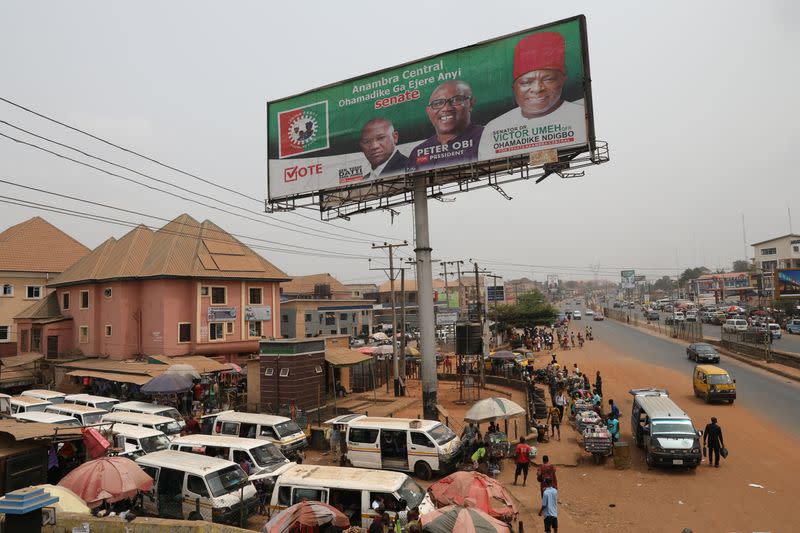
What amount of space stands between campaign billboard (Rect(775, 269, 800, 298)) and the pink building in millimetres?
56119

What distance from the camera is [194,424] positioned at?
18438 millimetres

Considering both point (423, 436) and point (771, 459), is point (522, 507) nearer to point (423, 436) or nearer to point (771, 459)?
point (423, 436)

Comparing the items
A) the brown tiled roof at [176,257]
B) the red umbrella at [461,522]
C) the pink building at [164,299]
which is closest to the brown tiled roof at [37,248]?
the pink building at [164,299]

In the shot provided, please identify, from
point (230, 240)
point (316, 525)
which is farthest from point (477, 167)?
point (230, 240)

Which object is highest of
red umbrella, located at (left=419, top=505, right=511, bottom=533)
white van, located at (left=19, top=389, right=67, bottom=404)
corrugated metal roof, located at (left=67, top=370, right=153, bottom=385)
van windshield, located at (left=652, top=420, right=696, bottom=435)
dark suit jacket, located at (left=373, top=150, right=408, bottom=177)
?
dark suit jacket, located at (left=373, top=150, right=408, bottom=177)

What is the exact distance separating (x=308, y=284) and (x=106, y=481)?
89787 mm

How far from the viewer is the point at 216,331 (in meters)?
35.7

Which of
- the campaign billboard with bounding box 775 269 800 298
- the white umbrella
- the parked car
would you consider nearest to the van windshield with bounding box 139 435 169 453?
the white umbrella

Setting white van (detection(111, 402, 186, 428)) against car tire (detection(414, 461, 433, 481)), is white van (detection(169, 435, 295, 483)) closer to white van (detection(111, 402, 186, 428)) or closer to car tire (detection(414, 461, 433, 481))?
car tire (detection(414, 461, 433, 481))

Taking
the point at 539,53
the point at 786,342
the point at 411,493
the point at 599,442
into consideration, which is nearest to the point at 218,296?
the point at 539,53

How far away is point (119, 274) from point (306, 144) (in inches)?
739

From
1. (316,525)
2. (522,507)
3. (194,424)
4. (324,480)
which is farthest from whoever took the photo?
(194,424)

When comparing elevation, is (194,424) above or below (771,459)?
above

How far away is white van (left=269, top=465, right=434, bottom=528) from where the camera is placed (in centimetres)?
1020
